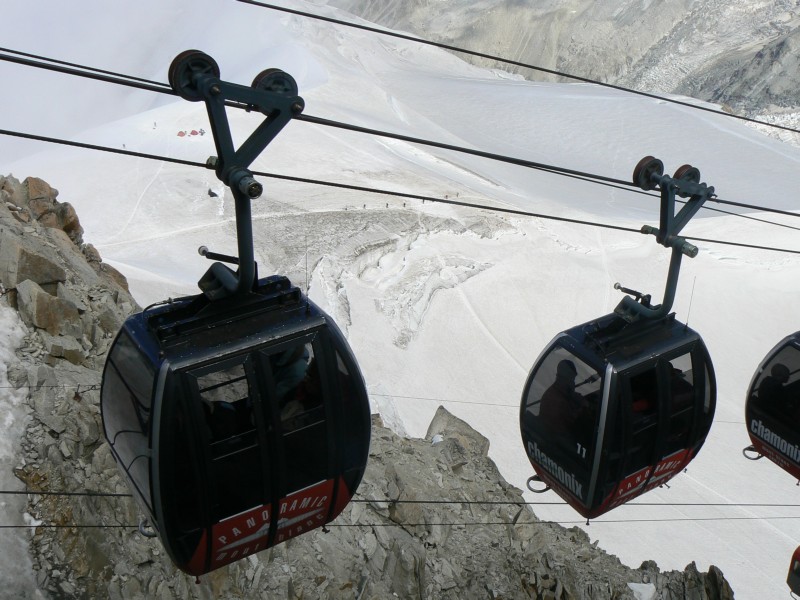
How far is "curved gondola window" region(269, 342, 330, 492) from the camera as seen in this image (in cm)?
498

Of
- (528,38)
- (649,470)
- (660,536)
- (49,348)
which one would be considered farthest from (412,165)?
(528,38)

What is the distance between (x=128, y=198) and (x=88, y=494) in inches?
681

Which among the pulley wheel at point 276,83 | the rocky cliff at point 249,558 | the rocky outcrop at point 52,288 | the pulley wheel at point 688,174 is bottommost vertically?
the rocky cliff at point 249,558

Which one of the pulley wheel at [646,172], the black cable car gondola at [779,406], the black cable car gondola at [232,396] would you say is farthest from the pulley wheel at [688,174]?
the black cable car gondola at [232,396]

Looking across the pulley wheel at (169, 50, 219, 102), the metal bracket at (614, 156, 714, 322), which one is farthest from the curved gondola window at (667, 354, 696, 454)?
the pulley wheel at (169, 50, 219, 102)

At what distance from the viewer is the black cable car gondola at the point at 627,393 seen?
6.05m

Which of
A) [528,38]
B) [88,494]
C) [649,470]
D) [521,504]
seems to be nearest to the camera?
[649,470]

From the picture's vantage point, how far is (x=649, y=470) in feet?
21.2

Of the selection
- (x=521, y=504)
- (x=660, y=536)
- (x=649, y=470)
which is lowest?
(x=660, y=536)

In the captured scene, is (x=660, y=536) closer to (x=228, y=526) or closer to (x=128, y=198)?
(x=228, y=526)

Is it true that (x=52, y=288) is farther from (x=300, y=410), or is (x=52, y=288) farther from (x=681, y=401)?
(x=681, y=401)

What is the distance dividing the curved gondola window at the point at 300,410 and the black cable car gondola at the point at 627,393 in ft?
6.86

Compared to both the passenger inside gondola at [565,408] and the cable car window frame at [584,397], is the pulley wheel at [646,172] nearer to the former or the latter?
the cable car window frame at [584,397]

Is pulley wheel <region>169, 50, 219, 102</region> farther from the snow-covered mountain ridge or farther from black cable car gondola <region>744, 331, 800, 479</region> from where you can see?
the snow-covered mountain ridge
